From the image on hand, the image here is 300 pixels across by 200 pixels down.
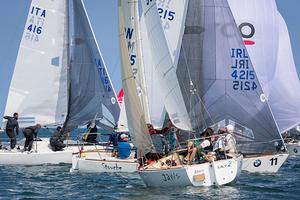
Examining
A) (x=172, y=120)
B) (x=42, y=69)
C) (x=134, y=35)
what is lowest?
(x=172, y=120)

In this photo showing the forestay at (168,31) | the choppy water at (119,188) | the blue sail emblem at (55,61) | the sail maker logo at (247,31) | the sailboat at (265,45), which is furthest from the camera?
the blue sail emblem at (55,61)

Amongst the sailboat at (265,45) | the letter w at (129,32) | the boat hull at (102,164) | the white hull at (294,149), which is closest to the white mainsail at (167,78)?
the letter w at (129,32)

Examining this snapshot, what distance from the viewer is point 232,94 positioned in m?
21.7

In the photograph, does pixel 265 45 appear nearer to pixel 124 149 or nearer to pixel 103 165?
pixel 124 149

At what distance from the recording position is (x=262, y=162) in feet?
69.7

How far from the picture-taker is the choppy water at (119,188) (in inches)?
632

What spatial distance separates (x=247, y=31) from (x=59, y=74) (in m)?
9.20

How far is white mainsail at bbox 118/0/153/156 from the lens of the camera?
17469 millimetres

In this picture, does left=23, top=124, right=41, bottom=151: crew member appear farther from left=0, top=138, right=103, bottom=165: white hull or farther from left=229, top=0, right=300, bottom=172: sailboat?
left=229, top=0, right=300, bottom=172: sailboat

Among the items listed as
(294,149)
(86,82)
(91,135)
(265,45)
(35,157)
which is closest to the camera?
(35,157)

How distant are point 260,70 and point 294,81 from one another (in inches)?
136

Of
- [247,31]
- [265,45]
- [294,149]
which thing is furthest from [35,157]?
[294,149]

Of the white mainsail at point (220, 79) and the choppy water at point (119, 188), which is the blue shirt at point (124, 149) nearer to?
the choppy water at point (119, 188)

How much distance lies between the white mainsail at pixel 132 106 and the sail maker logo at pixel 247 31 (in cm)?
1135
